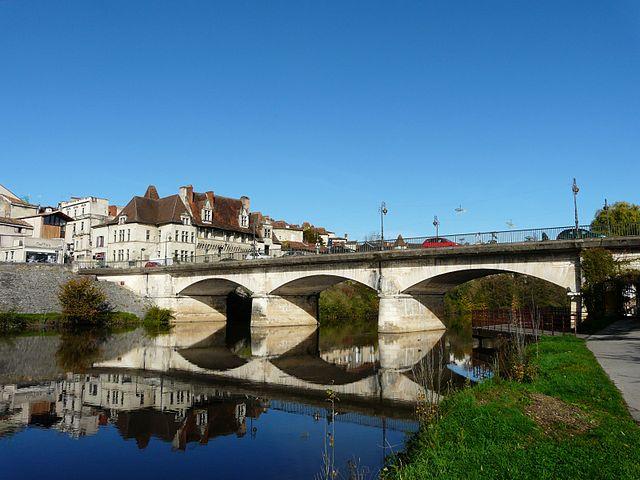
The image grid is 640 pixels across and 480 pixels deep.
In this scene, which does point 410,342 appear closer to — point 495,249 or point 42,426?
point 495,249

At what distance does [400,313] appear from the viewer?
35.5 meters

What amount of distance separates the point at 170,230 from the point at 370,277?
3204 cm

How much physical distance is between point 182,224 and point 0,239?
20.7 m

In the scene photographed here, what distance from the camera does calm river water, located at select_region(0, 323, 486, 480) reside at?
10.7m

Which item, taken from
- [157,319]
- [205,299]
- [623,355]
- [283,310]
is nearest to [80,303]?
Answer: [157,319]

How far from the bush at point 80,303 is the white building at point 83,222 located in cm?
3037

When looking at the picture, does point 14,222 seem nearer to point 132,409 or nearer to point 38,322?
point 38,322

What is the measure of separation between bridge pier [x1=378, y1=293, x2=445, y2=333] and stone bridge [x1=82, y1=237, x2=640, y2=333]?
0.07 m

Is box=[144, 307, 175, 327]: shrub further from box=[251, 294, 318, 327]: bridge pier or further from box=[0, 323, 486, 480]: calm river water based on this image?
box=[0, 323, 486, 480]: calm river water

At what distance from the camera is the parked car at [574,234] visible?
27734 millimetres

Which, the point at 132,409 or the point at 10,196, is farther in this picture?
the point at 10,196

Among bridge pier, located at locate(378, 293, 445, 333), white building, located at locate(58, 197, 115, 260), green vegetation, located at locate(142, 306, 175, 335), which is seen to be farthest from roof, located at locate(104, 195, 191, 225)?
bridge pier, located at locate(378, 293, 445, 333)

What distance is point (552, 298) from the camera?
53.2 metres

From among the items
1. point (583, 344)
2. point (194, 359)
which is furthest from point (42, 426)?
point (583, 344)
